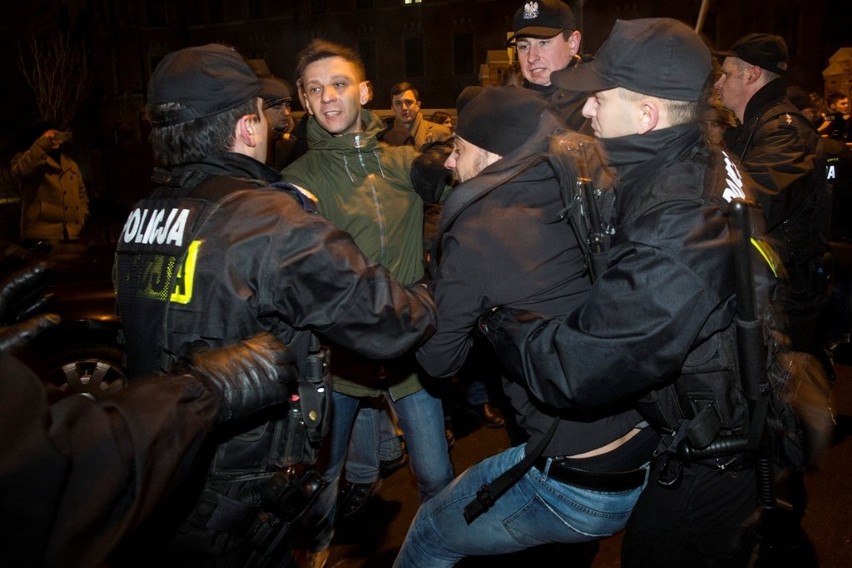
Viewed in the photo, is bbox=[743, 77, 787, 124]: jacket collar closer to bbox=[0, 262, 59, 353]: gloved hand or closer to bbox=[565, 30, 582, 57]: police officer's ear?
bbox=[565, 30, 582, 57]: police officer's ear

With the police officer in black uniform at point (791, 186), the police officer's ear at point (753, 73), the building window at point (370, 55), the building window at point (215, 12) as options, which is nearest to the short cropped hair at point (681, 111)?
the police officer in black uniform at point (791, 186)

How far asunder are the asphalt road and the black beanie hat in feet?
7.48

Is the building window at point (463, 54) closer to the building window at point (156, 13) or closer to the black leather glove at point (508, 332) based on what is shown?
the building window at point (156, 13)

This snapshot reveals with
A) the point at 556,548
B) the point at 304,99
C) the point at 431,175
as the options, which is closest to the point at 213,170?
the point at 431,175

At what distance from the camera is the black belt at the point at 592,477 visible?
214cm

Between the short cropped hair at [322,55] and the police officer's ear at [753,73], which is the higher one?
the short cropped hair at [322,55]

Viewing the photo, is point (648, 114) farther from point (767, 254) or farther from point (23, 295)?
point (23, 295)

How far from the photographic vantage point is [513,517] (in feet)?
7.45

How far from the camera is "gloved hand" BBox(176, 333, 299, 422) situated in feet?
5.60

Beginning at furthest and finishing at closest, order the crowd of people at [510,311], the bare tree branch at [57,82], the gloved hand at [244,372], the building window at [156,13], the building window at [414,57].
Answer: the building window at [156,13] → the building window at [414,57] → the bare tree branch at [57,82] → the crowd of people at [510,311] → the gloved hand at [244,372]

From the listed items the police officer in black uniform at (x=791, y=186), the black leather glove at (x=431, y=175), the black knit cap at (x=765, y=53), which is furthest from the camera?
the black knit cap at (x=765, y=53)

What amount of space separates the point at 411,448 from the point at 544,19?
283 centimetres

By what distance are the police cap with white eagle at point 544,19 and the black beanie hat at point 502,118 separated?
2.10m

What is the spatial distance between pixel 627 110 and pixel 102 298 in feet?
14.4
